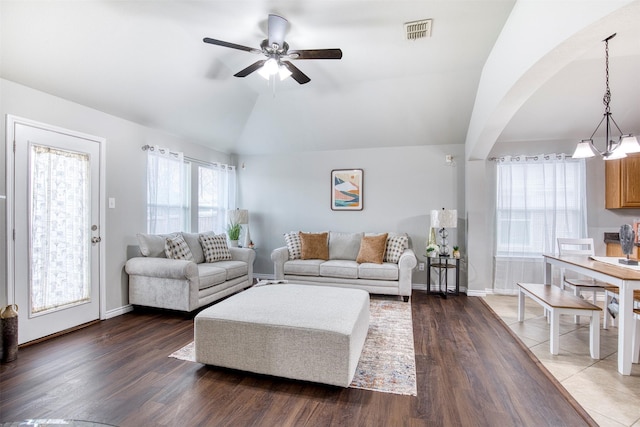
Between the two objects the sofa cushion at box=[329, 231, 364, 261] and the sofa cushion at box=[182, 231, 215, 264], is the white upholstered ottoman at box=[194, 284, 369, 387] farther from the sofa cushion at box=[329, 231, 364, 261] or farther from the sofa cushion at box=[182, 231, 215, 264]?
the sofa cushion at box=[329, 231, 364, 261]

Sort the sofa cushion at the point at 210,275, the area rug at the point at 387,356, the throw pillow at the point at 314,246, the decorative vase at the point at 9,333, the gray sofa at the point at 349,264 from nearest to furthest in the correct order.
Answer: the area rug at the point at 387,356 → the decorative vase at the point at 9,333 → the sofa cushion at the point at 210,275 → the gray sofa at the point at 349,264 → the throw pillow at the point at 314,246

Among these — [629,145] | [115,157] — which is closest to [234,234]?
[115,157]

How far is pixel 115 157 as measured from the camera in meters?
3.50

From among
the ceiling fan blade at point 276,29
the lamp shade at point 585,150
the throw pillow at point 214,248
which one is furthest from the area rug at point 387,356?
the ceiling fan blade at point 276,29

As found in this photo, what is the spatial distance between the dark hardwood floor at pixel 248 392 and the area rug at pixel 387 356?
8 cm

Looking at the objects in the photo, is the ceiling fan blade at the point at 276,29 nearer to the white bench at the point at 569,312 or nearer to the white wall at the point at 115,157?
the white wall at the point at 115,157

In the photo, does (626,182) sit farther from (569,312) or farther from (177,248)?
(177,248)

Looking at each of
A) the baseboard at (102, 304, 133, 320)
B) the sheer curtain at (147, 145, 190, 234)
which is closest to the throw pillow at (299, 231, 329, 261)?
the sheer curtain at (147, 145, 190, 234)

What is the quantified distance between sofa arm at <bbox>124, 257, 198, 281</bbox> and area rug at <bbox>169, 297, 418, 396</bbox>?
85 cm

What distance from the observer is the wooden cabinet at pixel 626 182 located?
3963 millimetres

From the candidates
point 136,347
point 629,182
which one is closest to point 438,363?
point 136,347

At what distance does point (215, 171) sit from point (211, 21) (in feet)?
9.35

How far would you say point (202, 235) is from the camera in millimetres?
4352

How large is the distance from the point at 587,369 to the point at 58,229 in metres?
4.93
